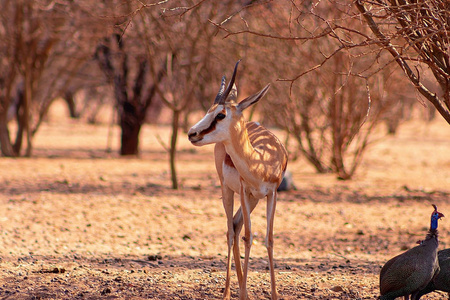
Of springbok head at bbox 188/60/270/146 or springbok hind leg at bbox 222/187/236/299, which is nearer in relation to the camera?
springbok head at bbox 188/60/270/146

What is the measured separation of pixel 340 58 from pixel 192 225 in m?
5.04

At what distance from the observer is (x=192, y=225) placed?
824cm

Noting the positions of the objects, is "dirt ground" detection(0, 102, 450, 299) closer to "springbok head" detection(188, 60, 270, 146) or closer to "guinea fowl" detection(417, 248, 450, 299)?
"guinea fowl" detection(417, 248, 450, 299)

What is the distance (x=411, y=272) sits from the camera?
14.4 feet

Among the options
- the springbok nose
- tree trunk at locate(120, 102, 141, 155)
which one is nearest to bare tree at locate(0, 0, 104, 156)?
tree trunk at locate(120, 102, 141, 155)

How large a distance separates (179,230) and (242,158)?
3.88 m

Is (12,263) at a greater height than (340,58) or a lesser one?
lesser

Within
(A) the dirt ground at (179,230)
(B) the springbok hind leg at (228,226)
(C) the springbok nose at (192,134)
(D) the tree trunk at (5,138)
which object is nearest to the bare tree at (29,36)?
(D) the tree trunk at (5,138)

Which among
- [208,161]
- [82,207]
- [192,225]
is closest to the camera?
[192,225]

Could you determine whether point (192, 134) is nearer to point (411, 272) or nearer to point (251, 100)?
point (251, 100)

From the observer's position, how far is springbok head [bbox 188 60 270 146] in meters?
4.07

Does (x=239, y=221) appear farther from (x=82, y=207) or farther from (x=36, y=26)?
(x=36, y=26)

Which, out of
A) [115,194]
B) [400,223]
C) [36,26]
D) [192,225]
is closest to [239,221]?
[192,225]

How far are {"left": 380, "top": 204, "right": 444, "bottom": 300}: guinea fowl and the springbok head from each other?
5.56 feet
